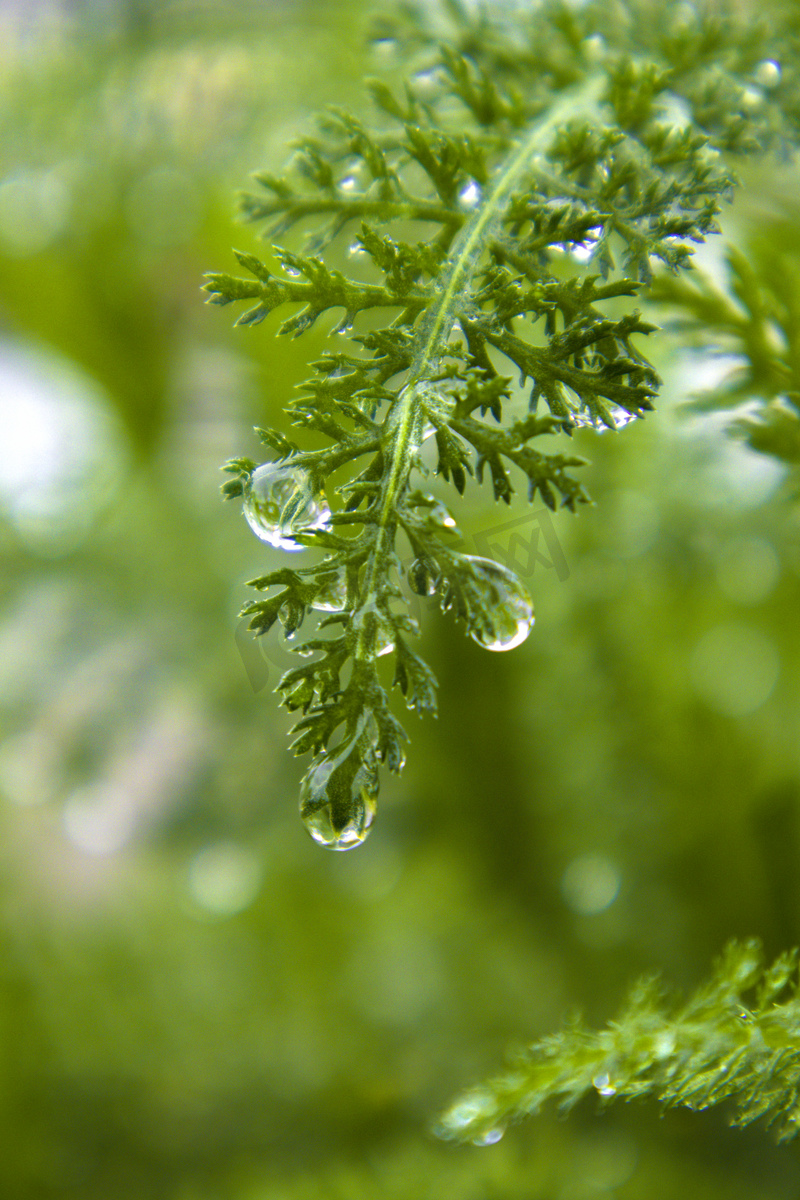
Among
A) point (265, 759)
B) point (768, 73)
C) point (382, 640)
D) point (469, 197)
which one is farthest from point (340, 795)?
point (265, 759)

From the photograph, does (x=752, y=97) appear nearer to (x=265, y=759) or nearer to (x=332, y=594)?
(x=332, y=594)

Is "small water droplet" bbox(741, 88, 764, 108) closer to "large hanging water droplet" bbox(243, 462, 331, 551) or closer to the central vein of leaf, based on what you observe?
the central vein of leaf

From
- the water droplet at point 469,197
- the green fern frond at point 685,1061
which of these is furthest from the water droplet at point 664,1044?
the water droplet at point 469,197

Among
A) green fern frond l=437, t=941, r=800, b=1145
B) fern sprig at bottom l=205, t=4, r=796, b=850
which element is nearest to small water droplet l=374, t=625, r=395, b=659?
fern sprig at bottom l=205, t=4, r=796, b=850

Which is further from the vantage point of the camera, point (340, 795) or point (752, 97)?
point (752, 97)

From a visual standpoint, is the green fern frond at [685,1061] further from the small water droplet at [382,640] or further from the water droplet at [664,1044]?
the small water droplet at [382,640]

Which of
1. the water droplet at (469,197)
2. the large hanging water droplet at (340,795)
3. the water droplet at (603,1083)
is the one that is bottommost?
the water droplet at (603,1083)
